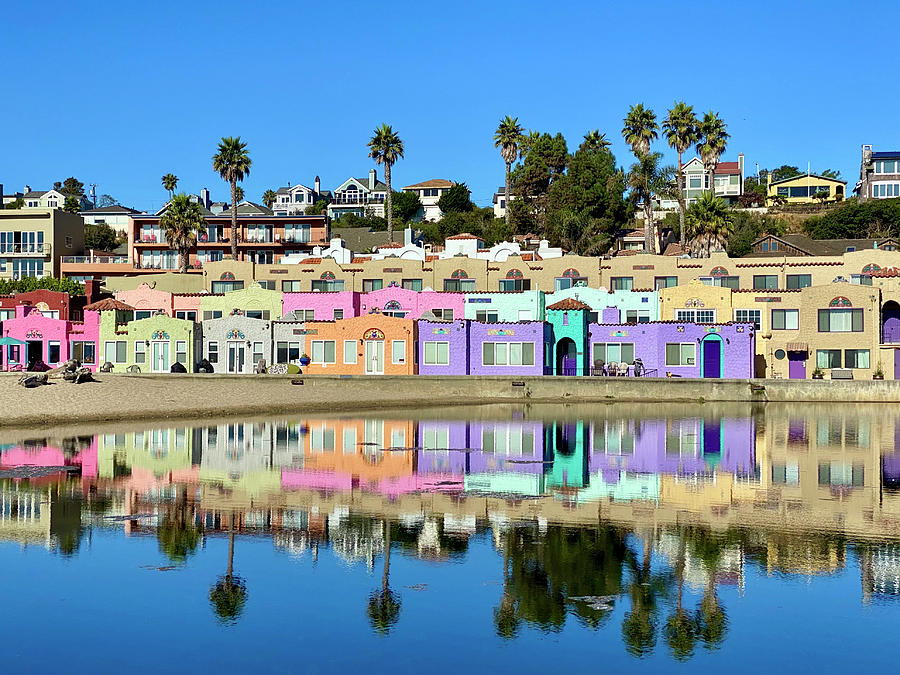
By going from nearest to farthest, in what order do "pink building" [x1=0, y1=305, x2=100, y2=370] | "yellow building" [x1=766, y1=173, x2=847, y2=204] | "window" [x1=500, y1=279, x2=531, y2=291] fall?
"pink building" [x1=0, y1=305, x2=100, y2=370] < "window" [x1=500, y1=279, x2=531, y2=291] < "yellow building" [x1=766, y1=173, x2=847, y2=204]

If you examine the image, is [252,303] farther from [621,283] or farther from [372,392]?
[621,283]

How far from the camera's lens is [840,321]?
79438mm

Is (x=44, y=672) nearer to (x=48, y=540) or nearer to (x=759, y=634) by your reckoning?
(x=48, y=540)

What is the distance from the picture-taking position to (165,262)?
396 feet

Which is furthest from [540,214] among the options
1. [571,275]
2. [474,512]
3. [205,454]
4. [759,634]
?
[759,634]

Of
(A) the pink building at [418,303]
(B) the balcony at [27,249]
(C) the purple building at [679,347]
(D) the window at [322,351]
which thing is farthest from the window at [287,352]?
(B) the balcony at [27,249]

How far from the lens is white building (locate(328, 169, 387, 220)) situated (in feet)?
616

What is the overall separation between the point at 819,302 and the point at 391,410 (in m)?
34.9

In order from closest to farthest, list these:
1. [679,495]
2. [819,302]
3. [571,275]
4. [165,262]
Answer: [679,495], [819,302], [571,275], [165,262]

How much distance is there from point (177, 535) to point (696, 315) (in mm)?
60614

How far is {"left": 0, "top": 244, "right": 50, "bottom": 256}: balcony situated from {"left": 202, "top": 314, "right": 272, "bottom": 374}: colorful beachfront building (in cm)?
4814

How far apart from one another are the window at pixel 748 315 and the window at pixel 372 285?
30.7 metres

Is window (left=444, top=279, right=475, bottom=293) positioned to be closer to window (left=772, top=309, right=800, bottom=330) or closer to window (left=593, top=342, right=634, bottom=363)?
window (left=593, top=342, right=634, bottom=363)

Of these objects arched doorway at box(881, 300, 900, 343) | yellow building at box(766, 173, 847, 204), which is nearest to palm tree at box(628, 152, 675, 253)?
arched doorway at box(881, 300, 900, 343)
